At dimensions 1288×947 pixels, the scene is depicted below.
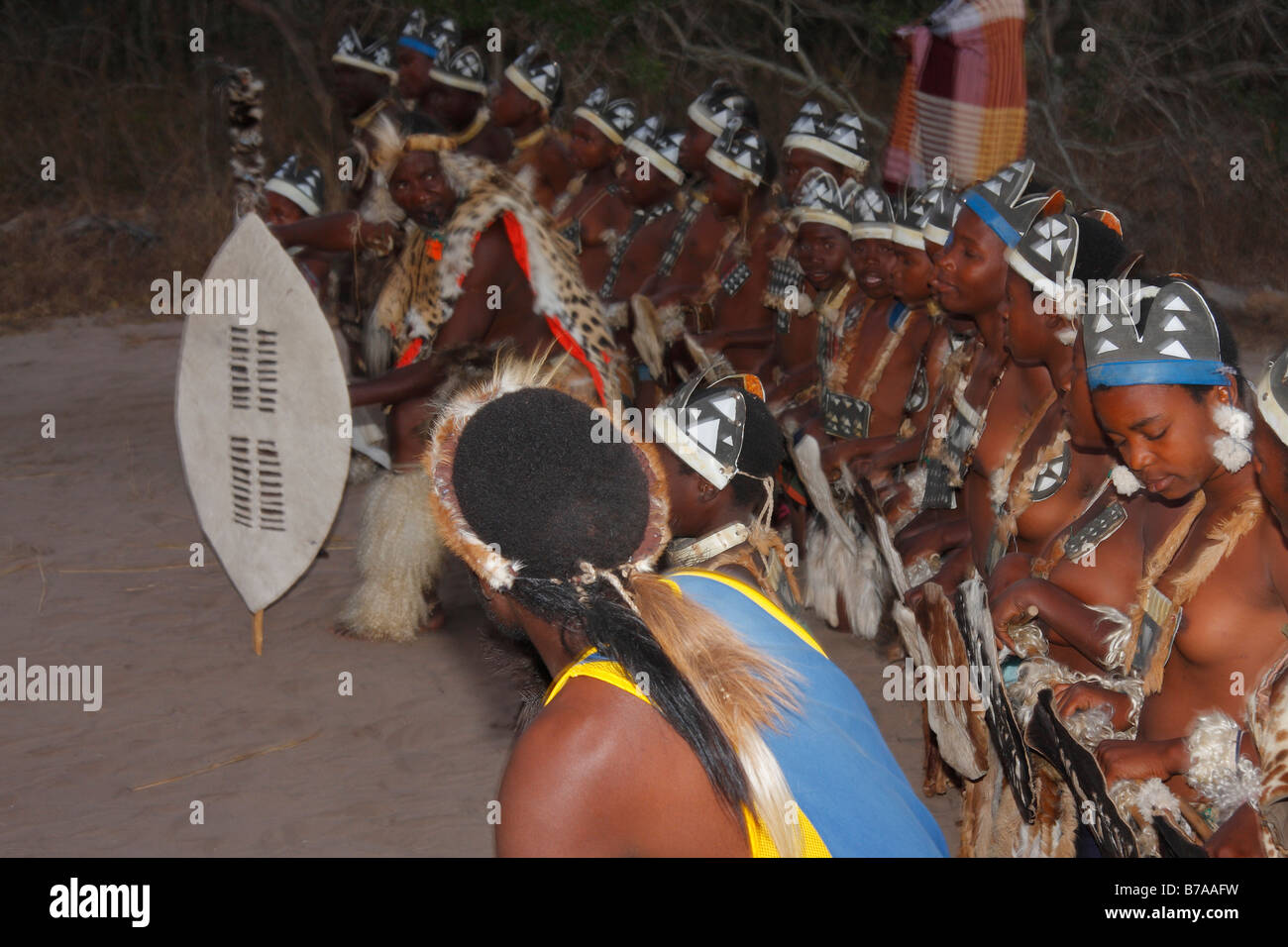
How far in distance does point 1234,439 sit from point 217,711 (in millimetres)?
3473

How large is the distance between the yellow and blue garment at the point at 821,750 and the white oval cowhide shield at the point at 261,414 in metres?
2.86

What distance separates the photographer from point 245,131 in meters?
5.82

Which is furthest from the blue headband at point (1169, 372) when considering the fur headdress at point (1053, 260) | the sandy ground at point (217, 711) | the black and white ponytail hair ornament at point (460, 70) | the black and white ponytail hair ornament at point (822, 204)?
the black and white ponytail hair ornament at point (460, 70)

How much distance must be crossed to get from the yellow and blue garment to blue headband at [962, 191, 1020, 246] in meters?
2.08

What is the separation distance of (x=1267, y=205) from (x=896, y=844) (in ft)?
34.9

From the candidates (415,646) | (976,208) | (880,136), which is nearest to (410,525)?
(415,646)

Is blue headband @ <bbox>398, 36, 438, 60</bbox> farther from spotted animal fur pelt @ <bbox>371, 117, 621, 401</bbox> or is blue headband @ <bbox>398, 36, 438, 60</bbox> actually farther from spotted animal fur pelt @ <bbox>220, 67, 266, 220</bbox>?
spotted animal fur pelt @ <bbox>371, 117, 621, 401</bbox>

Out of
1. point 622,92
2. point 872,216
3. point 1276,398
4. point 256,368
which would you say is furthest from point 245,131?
point 622,92

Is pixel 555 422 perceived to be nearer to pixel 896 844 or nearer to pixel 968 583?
pixel 896 844

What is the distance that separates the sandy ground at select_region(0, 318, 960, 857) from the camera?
12.5ft

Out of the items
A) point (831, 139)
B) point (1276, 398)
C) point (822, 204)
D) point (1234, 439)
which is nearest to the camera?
point (1276, 398)

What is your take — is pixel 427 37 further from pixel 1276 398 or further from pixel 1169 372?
pixel 1276 398

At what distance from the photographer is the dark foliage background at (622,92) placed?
10.1 meters

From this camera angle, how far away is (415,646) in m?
5.14
